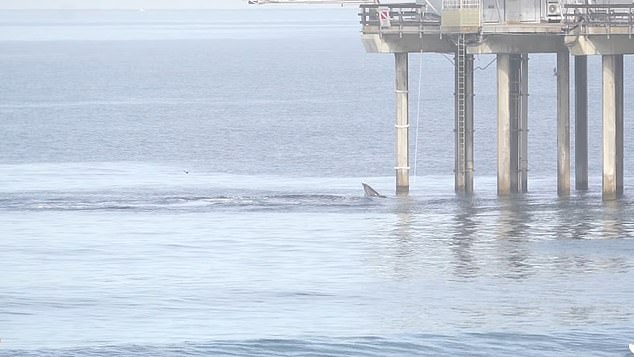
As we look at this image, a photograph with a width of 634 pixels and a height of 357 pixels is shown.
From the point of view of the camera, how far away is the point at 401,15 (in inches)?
2638

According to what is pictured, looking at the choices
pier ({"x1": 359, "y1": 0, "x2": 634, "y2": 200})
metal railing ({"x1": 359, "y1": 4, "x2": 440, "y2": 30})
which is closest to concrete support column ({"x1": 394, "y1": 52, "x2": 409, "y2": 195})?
pier ({"x1": 359, "y1": 0, "x2": 634, "y2": 200})

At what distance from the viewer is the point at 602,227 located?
195 ft

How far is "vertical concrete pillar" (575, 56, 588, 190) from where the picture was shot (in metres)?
69.0

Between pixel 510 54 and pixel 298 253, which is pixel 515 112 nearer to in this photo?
pixel 510 54

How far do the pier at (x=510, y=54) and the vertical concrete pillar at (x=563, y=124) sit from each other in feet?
0.11

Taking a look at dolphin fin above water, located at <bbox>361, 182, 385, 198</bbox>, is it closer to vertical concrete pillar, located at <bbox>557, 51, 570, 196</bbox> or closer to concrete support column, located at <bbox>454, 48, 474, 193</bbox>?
concrete support column, located at <bbox>454, 48, 474, 193</bbox>

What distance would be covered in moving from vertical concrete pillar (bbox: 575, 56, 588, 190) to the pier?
0.11 feet

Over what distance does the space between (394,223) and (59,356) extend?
70.8 feet

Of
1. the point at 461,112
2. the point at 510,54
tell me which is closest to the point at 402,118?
the point at 461,112

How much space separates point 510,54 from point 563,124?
3079 mm

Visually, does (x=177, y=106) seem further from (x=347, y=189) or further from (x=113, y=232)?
(x=113, y=232)

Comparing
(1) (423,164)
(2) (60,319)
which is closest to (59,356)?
(2) (60,319)

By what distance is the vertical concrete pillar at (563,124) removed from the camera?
6562 cm

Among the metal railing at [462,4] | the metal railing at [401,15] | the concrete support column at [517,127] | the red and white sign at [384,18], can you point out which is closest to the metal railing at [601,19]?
the metal railing at [462,4]
